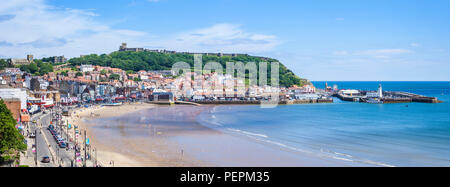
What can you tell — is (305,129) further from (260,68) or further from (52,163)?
(260,68)

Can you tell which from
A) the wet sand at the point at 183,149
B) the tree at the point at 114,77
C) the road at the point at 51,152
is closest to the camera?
the road at the point at 51,152

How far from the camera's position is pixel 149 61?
453 feet

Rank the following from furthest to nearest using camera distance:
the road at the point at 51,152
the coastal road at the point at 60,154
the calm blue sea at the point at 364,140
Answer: the calm blue sea at the point at 364,140 → the coastal road at the point at 60,154 → the road at the point at 51,152

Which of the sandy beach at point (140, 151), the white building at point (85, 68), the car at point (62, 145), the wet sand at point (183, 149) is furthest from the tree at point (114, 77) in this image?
the car at point (62, 145)

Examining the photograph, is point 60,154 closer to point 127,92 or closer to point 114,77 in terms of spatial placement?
point 127,92

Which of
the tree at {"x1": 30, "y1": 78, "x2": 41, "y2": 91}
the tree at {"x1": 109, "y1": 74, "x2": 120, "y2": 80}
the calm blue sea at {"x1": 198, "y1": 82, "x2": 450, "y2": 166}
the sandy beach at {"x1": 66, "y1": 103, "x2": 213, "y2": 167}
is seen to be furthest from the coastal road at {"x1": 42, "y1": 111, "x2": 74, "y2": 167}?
the tree at {"x1": 109, "y1": 74, "x2": 120, "y2": 80}

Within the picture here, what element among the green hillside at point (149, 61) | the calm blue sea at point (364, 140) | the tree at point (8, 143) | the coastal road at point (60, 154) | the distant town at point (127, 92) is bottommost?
the calm blue sea at point (364, 140)

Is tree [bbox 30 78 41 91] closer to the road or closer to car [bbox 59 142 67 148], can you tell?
the road

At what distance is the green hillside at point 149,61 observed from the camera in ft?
408

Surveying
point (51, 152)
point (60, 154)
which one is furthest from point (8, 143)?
point (51, 152)

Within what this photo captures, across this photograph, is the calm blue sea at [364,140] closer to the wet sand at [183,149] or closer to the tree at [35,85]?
the wet sand at [183,149]

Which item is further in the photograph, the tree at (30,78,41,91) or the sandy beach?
the tree at (30,78,41,91)

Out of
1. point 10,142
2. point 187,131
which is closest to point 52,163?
point 10,142

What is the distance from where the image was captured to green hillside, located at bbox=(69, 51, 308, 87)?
124306 mm
